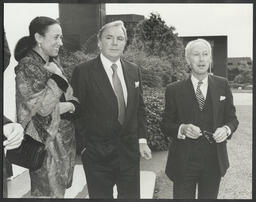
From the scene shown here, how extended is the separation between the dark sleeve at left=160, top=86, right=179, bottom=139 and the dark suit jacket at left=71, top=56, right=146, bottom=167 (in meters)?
0.26

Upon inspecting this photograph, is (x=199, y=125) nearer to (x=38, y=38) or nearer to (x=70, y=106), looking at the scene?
(x=70, y=106)

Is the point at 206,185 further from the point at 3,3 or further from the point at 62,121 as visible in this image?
the point at 3,3

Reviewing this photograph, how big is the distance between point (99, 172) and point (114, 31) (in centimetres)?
152

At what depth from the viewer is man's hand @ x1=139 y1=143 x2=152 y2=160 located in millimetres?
3977

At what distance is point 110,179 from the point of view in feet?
13.1

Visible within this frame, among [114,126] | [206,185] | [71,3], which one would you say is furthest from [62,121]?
[206,185]

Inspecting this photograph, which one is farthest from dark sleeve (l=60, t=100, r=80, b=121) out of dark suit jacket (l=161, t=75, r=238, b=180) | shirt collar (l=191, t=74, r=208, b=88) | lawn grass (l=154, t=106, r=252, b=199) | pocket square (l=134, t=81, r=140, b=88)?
shirt collar (l=191, t=74, r=208, b=88)

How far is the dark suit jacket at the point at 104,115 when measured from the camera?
3934 millimetres

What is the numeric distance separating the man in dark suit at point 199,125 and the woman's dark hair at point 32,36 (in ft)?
4.89

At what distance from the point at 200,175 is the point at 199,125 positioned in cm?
55

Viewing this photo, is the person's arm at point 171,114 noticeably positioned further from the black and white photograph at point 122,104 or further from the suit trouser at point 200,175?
the suit trouser at point 200,175

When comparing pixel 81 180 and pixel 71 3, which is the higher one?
pixel 71 3

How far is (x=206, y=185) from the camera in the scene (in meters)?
4.00

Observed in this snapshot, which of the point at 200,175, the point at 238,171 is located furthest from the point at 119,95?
the point at 238,171
